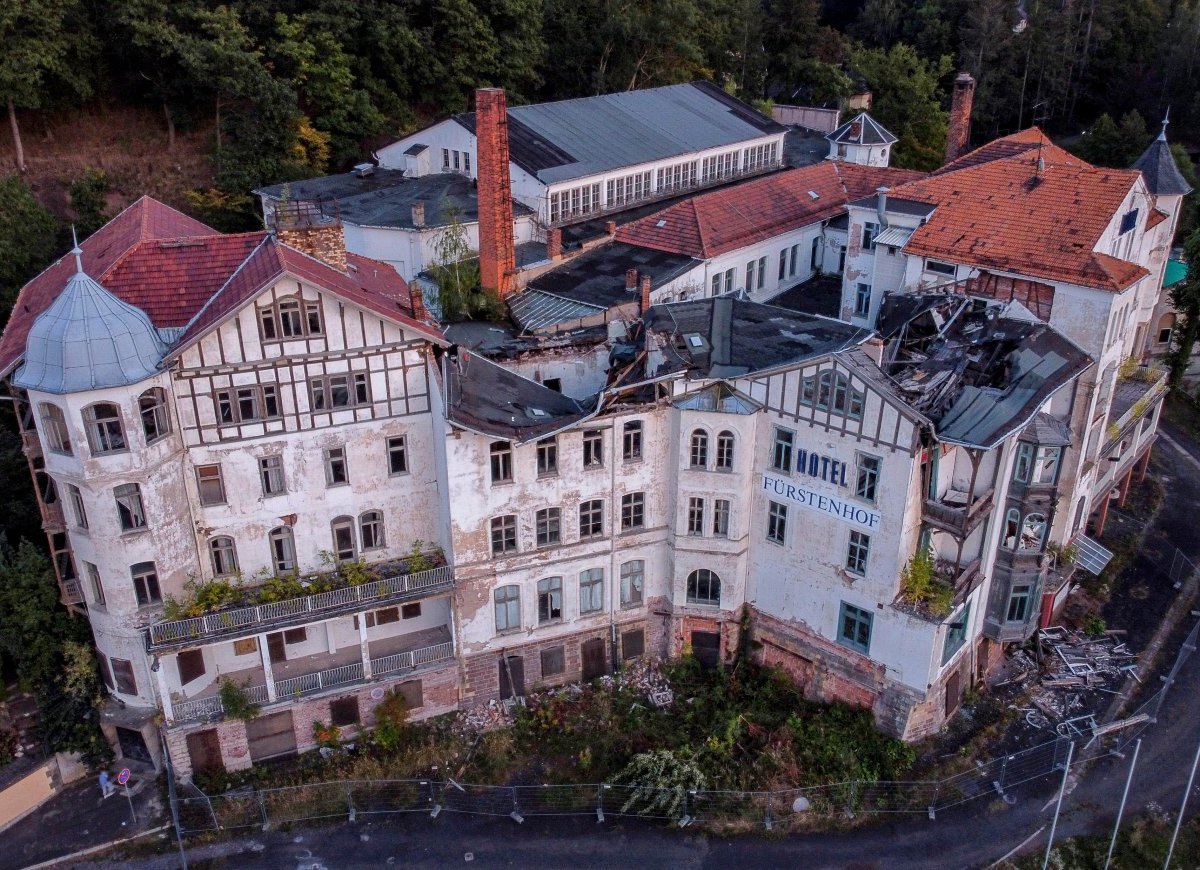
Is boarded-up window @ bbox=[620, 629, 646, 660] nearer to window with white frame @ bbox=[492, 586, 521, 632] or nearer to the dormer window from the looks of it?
window with white frame @ bbox=[492, 586, 521, 632]

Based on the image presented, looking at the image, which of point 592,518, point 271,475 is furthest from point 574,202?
point 271,475

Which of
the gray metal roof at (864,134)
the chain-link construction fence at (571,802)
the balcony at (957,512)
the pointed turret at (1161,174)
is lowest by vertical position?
the chain-link construction fence at (571,802)

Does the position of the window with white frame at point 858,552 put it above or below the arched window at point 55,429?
below

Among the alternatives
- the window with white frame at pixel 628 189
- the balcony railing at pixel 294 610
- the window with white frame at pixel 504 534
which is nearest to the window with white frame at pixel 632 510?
the window with white frame at pixel 504 534

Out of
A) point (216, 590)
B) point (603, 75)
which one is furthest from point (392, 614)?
point (603, 75)

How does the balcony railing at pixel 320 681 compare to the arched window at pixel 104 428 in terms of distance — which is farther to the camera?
the balcony railing at pixel 320 681

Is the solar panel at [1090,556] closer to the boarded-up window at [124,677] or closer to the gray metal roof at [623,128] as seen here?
the gray metal roof at [623,128]
